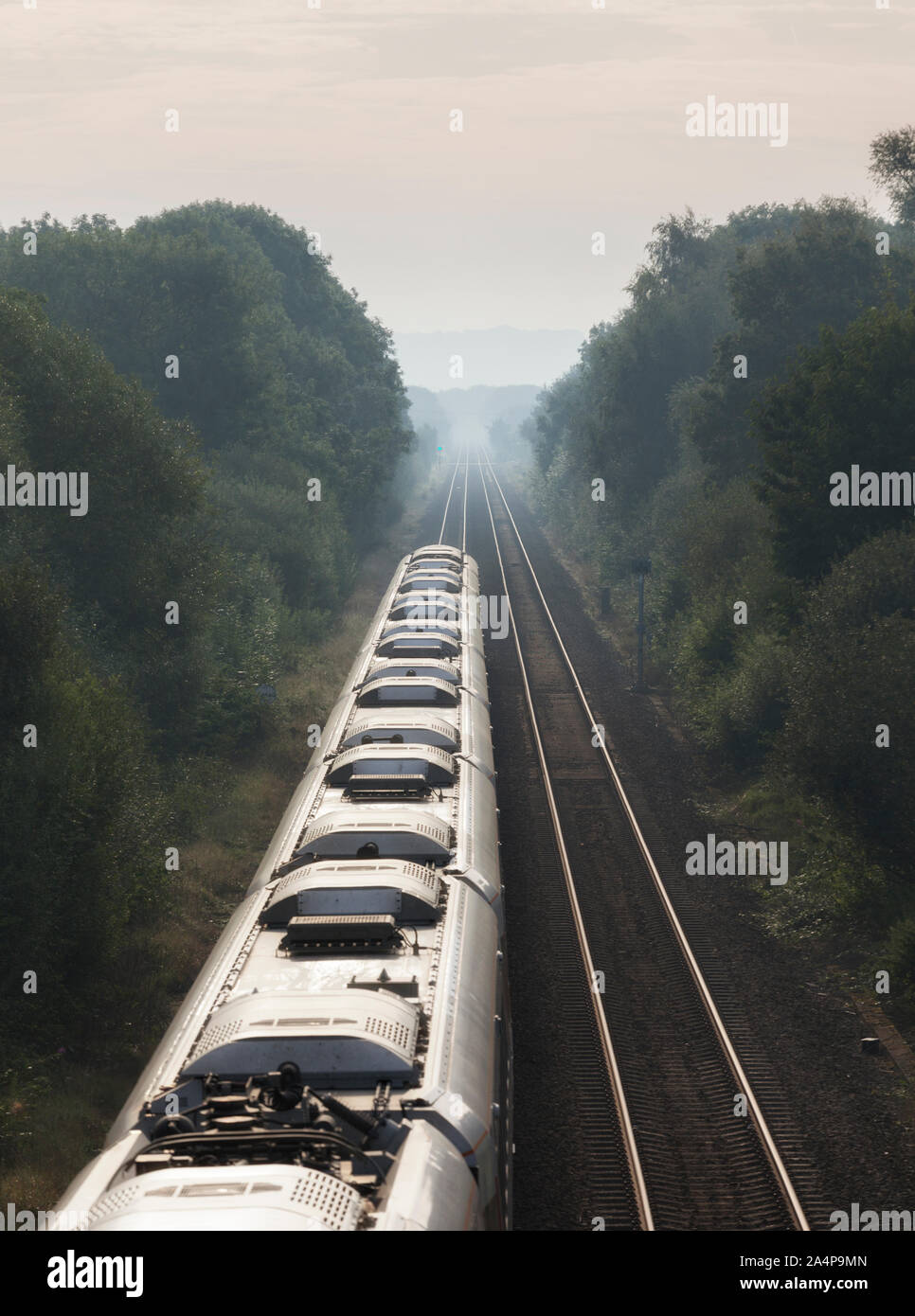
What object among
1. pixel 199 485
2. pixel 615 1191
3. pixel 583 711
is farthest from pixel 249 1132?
pixel 583 711

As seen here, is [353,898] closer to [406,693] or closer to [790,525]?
[406,693]

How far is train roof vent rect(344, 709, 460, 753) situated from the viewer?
1733cm

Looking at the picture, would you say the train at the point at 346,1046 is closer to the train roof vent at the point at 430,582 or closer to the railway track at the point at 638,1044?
the railway track at the point at 638,1044

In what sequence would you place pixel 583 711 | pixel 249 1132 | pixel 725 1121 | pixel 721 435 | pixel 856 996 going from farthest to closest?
1. pixel 721 435
2. pixel 583 711
3. pixel 856 996
4. pixel 725 1121
5. pixel 249 1132

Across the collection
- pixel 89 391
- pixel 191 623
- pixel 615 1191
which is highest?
pixel 89 391

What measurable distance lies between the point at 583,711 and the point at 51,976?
18.0 metres

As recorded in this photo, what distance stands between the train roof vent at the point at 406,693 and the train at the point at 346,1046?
387 centimetres

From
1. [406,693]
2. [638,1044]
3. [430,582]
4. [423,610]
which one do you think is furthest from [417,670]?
[430,582]

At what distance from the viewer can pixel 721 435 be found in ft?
137

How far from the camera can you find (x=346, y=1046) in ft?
28.6

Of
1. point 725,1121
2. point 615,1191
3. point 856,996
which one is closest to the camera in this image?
point 615,1191

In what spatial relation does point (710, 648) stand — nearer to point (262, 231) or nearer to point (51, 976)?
point (51, 976)

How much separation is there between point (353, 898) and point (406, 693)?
343 inches

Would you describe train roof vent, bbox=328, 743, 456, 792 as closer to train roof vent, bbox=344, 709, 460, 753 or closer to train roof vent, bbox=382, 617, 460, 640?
train roof vent, bbox=344, 709, 460, 753
